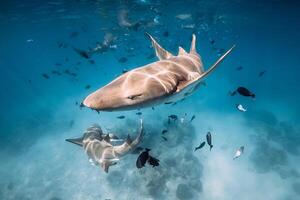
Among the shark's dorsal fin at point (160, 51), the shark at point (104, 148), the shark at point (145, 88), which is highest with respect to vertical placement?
the shark at point (145, 88)

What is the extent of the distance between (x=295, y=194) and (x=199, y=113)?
14149mm

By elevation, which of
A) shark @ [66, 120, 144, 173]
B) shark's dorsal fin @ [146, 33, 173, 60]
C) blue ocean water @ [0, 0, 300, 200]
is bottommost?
blue ocean water @ [0, 0, 300, 200]

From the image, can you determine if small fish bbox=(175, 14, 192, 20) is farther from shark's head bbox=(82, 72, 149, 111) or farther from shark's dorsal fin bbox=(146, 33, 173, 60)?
shark's head bbox=(82, 72, 149, 111)

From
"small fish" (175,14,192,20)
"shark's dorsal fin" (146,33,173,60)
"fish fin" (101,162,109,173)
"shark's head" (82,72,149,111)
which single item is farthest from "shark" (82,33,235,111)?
"small fish" (175,14,192,20)

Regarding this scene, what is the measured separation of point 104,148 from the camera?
263 inches

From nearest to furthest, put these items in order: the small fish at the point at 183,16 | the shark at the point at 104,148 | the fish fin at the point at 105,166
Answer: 1. the shark at the point at 104,148
2. the fish fin at the point at 105,166
3. the small fish at the point at 183,16

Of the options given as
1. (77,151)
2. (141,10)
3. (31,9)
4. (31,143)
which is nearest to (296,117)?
(141,10)

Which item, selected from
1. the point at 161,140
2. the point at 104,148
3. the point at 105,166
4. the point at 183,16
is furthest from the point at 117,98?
the point at 183,16

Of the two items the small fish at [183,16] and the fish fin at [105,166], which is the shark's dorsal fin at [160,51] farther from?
the small fish at [183,16]

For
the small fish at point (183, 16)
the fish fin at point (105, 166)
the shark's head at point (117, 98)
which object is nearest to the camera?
the shark's head at point (117, 98)

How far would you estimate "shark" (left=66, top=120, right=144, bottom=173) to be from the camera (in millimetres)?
6102

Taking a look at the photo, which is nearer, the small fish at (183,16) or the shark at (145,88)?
the shark at (145,88)

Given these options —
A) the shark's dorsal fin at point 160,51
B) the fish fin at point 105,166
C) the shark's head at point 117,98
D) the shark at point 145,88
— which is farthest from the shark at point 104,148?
the shark's head at point 117,98

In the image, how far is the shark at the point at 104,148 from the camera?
240 inches
